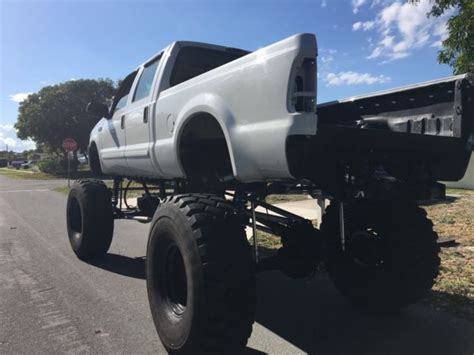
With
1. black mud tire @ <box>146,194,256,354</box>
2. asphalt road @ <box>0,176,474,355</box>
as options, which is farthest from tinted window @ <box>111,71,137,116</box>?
black mud tire @ <box>146,194,256,354</box>

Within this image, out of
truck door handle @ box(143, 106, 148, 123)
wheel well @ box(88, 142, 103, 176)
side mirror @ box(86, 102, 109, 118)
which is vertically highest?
side mirror @ box(86, 102, 109, 118)

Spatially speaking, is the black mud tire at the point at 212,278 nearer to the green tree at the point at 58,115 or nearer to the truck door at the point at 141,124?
the truck door at the point at 141,124

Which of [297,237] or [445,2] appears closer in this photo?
[297,237]

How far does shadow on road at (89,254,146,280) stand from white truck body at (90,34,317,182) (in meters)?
1.42

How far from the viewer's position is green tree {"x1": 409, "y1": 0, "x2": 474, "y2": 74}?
677cm

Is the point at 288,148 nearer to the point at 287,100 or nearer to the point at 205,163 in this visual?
the point at 287,100

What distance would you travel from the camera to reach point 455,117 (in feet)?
9.94

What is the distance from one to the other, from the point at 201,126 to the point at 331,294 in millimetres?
2168

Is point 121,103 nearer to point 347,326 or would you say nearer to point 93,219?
point 93,219

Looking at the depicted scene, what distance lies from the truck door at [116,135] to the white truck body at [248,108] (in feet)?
3.31

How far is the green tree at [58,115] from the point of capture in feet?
128

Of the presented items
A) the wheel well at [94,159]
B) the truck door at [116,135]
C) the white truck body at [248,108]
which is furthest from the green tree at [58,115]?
the white truck body at [248,108]

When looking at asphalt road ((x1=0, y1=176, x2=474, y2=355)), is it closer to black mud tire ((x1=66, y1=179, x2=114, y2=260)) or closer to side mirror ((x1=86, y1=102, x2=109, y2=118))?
black mud tire ((x1=66, y1=179, x2=114, y2=260))

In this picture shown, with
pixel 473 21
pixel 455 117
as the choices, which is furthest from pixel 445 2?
pixel 455 117
